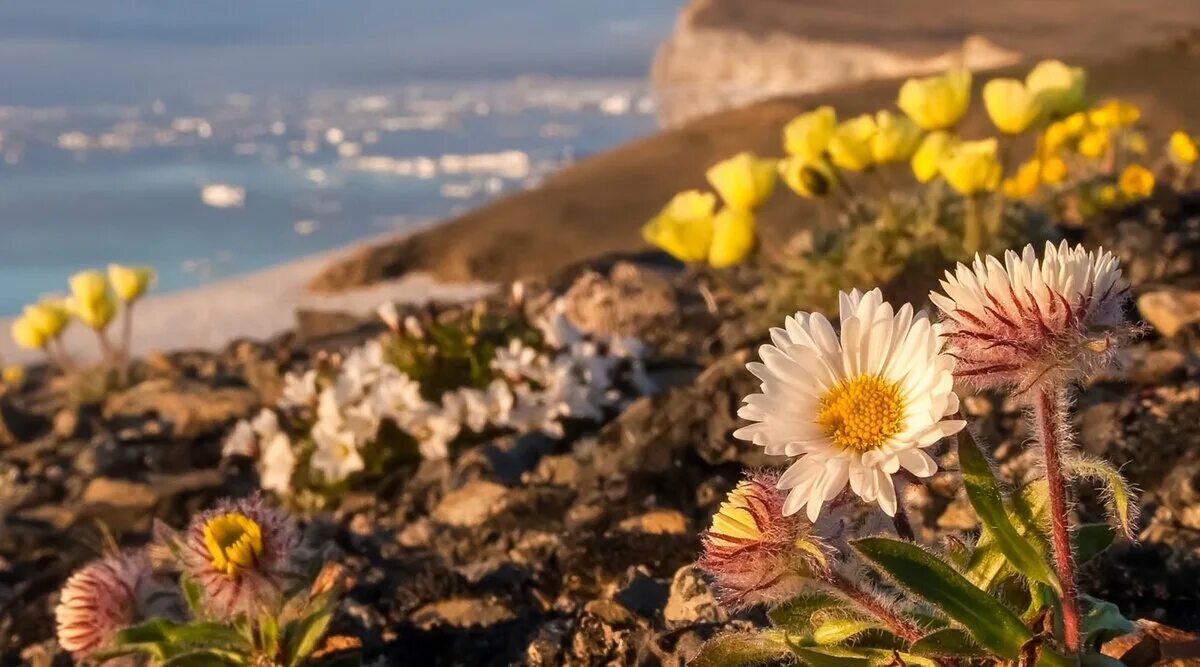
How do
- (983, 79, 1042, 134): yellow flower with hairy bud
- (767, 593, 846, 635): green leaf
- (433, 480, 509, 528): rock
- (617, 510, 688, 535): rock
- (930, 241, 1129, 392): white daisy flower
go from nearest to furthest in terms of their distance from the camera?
(930, 241, 1129, 392): white daisy flower, (767, 593, 846, 635): green leaf, (617, 510, 688, 535): rock, (433, 480, 509, 528): rock, (983, 79, 1042, 134): yellow flower with hairy bud

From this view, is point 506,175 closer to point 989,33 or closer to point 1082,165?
point 989,33

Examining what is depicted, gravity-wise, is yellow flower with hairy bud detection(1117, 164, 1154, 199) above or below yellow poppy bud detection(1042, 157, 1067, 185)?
below

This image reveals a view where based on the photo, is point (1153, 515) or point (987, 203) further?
point (987, 203)

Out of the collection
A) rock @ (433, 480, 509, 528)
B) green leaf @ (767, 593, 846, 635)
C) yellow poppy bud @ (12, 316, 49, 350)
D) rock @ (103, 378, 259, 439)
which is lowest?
rock @ (103, 378, 259, 439)

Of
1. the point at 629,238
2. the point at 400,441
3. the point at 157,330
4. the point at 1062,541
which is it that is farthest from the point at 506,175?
the point at 1062,541

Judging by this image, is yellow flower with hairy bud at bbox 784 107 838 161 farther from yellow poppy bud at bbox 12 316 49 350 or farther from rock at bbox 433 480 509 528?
yellow poppy bud at bbox 12 316 49 350

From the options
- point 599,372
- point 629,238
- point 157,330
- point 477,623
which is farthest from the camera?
point 629,238

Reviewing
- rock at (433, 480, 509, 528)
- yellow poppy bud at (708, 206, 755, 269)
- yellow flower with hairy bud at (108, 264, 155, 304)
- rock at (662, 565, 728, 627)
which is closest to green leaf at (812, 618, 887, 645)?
Result: rock at (662, 565, 728, 627)
